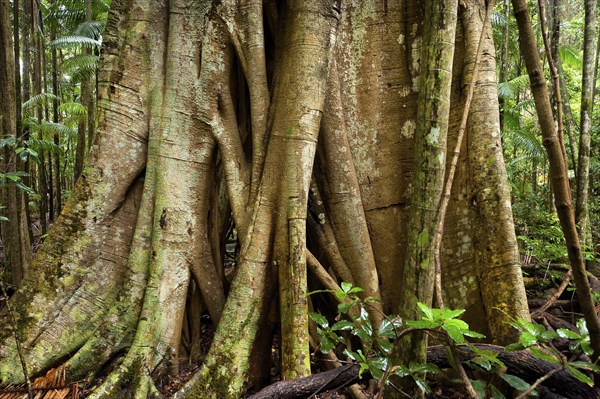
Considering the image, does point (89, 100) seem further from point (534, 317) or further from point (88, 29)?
point (534, 317)

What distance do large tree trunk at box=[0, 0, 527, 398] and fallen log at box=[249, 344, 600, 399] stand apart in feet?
1.33

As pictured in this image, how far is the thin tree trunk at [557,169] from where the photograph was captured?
4.03ft

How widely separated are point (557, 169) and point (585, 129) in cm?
420

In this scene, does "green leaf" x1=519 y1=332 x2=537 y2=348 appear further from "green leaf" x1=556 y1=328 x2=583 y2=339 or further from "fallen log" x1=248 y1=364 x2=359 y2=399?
"fallen log" x1=248 y1=364 x2=359 y2=399

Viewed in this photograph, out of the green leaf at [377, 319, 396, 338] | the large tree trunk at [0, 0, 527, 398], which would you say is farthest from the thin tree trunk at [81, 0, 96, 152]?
the green leaf at [377, 319, 396, 338]

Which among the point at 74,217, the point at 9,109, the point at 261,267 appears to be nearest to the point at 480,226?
the point at 261,267

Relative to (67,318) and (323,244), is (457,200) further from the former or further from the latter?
(67,318)

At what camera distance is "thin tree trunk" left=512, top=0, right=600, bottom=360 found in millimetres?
1229

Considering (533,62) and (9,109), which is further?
(9,109)

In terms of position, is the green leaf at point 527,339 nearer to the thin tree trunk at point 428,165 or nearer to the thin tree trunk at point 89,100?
the thin tree trunk at point 428,165

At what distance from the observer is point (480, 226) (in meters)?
2.52

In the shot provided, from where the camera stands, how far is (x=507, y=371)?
1.76 meters

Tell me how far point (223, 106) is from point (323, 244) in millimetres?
1201

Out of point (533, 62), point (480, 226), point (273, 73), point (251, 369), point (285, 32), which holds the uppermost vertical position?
point (285, 32)
